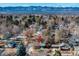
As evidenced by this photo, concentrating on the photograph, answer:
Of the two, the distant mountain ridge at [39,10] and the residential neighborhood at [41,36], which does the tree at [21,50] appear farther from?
the distant mountain ridge at [39,10]

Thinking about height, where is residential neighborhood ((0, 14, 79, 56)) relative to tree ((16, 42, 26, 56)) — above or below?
above

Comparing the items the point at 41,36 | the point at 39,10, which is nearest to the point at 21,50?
the point at 41,36

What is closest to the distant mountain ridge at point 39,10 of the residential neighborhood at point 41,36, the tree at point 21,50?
the residential neighborhood at point 41,36

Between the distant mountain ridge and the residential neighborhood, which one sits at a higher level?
the distant mountain ridge

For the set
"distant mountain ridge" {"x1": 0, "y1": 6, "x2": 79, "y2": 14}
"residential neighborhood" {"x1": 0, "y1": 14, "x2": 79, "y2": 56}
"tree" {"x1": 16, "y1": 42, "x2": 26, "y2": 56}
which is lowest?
"tree" {"x1": 16, "y1": 42, "x2": 26, "y2": 56}

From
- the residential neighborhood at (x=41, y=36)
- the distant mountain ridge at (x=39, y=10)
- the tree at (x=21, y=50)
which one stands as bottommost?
the tree at (x=21, y=50)

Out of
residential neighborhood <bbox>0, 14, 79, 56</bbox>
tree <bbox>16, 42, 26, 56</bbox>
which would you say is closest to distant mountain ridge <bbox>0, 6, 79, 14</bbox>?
residential neighborhood <bbox>0, 14, 79, 56</bbox>

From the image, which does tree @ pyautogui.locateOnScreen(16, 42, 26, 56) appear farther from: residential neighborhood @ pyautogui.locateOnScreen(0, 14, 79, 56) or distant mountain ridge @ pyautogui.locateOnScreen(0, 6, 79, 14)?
distant mountain ridge @ pyautogui.locateOnScreen(0, 6, 79, 14)

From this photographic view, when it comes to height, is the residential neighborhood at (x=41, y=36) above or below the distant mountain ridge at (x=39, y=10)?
below

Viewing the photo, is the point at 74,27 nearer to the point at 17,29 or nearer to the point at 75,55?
the point at 75,55

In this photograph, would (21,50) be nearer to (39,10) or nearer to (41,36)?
(41,36)

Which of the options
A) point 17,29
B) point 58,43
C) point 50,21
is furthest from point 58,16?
point 17,29
